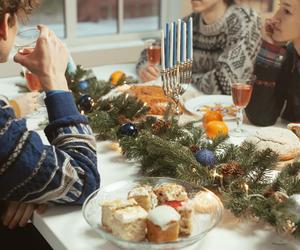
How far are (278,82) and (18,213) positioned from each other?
3.64 feet

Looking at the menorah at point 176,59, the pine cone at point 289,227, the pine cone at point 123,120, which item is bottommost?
the pine cone at point 123,120

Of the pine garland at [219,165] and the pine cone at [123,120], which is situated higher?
the pine garland at [219,165]

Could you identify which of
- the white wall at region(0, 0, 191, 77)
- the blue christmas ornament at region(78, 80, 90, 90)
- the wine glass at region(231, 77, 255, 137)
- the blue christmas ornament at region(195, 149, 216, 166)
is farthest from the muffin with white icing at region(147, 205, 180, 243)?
the white wall at region(0, 0, 191, 77)

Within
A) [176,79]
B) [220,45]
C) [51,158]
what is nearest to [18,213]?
[51,158]

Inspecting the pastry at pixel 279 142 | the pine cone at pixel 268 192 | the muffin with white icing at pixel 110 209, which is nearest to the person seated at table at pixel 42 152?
the muffin with white icing at pixel 110 209

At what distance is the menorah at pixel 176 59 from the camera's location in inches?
63.3

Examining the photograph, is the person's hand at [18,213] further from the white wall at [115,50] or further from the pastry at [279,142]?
the white wall at [115,50]

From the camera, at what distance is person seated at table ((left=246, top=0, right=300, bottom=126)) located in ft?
5.96

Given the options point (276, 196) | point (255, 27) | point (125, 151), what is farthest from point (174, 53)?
point (255, 27)

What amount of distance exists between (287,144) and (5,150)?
2.48ft

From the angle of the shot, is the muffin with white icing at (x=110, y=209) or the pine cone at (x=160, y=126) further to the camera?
the pine cone at (x=160, y=126)

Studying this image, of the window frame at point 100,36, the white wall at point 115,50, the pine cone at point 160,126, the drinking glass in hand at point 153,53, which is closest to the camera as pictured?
the pine cone at point 160,126

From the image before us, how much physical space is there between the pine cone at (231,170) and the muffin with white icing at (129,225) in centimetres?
27

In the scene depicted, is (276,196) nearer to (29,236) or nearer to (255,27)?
(29,236)
